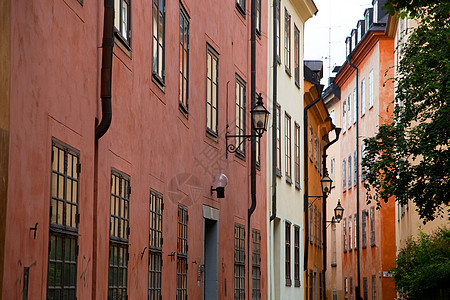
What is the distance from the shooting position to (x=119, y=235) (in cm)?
962

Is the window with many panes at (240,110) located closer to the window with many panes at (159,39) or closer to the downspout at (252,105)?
the downspout at (252,105)

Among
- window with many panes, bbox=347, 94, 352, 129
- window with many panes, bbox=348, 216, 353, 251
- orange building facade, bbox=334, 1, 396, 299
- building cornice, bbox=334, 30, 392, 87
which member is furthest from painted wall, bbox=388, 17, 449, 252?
window with many panes, bbox=348, 216, 353, 251

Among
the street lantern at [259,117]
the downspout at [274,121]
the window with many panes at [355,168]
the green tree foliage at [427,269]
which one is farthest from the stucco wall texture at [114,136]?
the window with many panes at [355,168]

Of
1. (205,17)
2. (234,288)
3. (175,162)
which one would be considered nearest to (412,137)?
(234,288)

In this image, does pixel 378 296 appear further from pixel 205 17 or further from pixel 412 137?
pixel 205 17

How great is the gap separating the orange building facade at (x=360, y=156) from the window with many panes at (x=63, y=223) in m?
28.8

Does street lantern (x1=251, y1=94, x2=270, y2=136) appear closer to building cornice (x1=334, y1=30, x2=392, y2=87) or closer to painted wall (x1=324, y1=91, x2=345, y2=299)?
building cornice (x1=334, y1=30, x2=392, y2=87)

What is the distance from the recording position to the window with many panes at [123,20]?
960 cm

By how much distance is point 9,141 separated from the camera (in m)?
6.25

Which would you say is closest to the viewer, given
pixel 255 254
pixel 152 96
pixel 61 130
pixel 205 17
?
pixel 61 130

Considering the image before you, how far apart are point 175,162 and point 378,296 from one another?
29.4m

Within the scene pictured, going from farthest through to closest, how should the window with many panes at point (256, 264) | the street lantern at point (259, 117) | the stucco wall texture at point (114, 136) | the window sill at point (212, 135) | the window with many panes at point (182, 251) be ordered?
the window with many panes at point (256, 264)
the street lantern at point (259, 117)
the window sill at point (212, 135)
the window with many panes at point (182, 251)
the stucco wall texture at point (114, 136)

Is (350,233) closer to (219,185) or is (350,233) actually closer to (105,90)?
(219,185)

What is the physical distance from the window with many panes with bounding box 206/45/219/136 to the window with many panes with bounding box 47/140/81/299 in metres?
7.61
